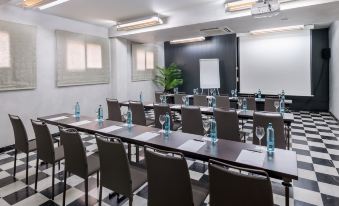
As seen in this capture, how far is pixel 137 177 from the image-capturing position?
6.68 ft

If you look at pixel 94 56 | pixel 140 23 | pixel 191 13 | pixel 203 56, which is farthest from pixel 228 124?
pixel 203 56

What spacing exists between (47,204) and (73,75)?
3561mm

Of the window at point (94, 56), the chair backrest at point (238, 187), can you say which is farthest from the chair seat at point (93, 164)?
the window at point (94, 56)

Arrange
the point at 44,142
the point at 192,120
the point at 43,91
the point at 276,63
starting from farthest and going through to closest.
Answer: the point at 276,63 < the point at 43,91 < the point at 192,120 < the point at 44,142

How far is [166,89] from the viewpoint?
8570 millimetres

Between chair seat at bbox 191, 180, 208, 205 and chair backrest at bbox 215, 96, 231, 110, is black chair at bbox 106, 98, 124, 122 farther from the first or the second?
chair seat at bbox 191, 180, 208, 205

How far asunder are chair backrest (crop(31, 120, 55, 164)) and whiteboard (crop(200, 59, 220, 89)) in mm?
6343

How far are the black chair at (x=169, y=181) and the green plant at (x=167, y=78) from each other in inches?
270

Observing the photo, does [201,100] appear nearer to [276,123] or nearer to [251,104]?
[251,104]

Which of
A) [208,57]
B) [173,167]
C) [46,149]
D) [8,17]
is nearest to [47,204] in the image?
[46,149]

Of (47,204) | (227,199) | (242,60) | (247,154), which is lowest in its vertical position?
(47,204)

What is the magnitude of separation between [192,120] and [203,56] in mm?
5554

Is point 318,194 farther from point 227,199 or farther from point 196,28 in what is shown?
point 196,28

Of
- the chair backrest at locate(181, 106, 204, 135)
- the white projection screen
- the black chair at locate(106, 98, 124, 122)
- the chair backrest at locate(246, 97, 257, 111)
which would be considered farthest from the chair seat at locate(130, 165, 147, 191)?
the white projection screen
